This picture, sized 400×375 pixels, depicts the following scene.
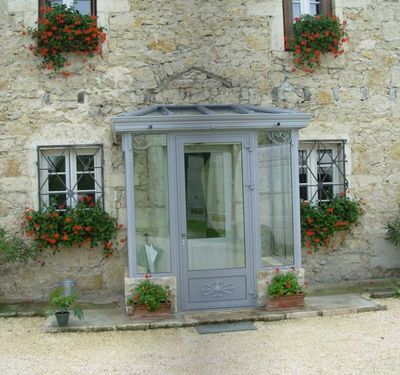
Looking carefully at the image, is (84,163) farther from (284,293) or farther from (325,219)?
(325,219)

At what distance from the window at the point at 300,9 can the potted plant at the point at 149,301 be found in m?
3.14

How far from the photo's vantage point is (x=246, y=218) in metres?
4.98

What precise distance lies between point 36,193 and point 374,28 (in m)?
4.08

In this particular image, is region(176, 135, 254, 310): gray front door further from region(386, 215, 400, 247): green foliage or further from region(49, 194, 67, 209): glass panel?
region(386, 215, 400, 247): green foliage

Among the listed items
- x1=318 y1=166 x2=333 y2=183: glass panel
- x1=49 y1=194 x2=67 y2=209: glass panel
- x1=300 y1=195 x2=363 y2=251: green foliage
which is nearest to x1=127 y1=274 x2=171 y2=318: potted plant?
x1=49 y1=194 x2=67 y2=209: glass panel

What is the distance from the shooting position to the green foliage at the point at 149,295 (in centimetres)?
466

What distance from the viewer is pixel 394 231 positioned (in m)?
5.98

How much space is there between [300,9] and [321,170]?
1.80 metres

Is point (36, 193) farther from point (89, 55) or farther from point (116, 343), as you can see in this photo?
point (116, 343)

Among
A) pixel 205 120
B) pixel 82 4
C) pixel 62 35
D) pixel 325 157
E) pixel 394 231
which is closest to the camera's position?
pixel 205 120

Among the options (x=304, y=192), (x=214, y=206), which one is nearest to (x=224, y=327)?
(x=214, y=206)

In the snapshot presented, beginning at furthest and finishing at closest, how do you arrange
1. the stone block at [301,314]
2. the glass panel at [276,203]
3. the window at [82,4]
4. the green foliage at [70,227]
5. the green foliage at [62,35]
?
1. the window at [82,4]
2. the green foliage at [62,35]
3. the green foliage at [70,227]
4. the glass panel at [276,203]
5. the stone block at [301,314]

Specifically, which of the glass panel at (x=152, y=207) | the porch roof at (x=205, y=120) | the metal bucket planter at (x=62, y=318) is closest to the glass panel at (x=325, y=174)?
the porch roof at (x=205, y=120)

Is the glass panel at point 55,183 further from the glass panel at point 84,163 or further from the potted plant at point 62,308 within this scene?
the potted plant at point 62,308
